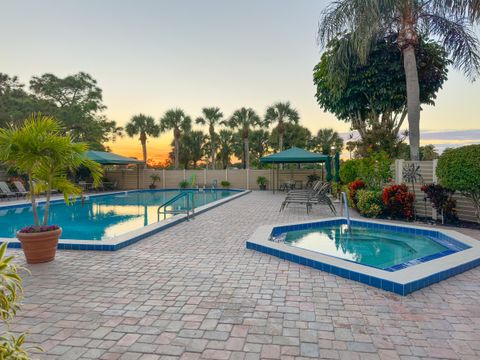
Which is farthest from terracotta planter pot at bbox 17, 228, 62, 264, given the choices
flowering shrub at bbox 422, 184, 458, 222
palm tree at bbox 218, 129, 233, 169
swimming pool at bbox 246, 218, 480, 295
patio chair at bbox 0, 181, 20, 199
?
palm tree at bbox 218, 129, 233, 169

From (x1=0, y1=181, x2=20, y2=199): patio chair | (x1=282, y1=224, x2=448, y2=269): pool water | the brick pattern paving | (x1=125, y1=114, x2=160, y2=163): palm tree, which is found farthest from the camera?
(x1=125, y1=114, x2=160, y2=163): palm tree

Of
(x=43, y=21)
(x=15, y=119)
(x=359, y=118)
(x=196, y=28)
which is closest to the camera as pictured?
(x=43, y=21)

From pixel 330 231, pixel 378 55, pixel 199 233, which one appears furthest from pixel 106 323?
pixel 378 55

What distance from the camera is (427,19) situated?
11836 millimetres

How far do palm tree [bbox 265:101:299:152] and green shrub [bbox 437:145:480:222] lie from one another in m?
20.2

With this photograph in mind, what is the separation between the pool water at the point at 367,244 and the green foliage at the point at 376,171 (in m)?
2.45

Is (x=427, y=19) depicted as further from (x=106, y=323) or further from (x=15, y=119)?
(x=15, y=119)

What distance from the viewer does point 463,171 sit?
20.8 feet

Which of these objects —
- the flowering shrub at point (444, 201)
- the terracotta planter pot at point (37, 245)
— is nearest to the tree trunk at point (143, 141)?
the terracotta planter pot at point (37, 245)

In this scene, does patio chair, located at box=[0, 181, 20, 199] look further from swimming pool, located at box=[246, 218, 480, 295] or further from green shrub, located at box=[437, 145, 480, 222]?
green shrub, located at box=[437, 145, 480, 222]

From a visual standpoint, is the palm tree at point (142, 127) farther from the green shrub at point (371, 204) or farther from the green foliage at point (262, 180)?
the green shrub at point (371, 204)

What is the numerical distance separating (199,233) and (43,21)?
1168 centimetres

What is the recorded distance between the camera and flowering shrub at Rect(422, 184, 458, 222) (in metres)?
7.32

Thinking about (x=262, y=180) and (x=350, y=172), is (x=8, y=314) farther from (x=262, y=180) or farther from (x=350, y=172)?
(x=262, y=180)
